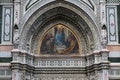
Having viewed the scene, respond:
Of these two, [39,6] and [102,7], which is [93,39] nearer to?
[102,7]

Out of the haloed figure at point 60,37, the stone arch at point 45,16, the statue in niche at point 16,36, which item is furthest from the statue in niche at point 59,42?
the statue in niche at point 16,36

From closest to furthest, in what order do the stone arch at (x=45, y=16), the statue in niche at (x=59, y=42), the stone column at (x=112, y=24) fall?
the stone arch at (x=45, y=16)
the stone column at (x=112, y=24)
the statue in niche at (x=59, y=42)

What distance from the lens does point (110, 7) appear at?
23.0 m

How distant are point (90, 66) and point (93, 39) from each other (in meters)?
1.72

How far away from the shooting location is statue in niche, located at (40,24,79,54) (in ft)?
76.1

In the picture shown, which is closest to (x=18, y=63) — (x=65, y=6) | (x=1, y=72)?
(x=1, y=72)

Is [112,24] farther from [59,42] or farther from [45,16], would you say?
[45,16]

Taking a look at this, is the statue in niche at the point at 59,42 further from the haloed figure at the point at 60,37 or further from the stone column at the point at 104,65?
the stone column at the point at 104,65

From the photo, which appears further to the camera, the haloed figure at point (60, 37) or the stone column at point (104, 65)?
the haloed figure at point (60, 37)

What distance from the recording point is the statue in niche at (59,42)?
2320 cm

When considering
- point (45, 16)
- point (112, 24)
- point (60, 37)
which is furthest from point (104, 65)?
point (45, 16)

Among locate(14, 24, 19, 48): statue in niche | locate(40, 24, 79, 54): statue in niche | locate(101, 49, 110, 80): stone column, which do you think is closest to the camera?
locate(101, 49, 110, 80): stone column

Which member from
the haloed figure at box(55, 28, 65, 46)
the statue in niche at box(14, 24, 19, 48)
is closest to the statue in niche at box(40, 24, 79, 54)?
the haloed figure at box(55, 28, 65, 46)

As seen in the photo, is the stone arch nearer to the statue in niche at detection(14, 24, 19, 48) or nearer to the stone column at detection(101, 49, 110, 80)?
the statue in niche at detection(14, 24, 19, 48)
